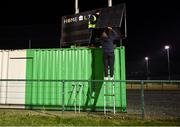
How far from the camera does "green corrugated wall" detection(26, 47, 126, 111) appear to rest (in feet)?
37.8

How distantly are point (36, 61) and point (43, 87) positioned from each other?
1.17m

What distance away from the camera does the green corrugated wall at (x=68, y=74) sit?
11508 mm

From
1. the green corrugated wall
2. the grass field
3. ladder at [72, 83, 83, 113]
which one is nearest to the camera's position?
the grass field

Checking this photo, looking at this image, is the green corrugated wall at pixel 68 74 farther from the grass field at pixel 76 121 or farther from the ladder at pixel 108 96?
the grass field at pixel 76 121

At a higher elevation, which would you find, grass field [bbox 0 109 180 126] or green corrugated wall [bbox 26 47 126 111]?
green corrugated wall [bbox 26 47 126 111]

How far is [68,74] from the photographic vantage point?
11.9m

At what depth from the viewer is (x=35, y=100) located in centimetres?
1191

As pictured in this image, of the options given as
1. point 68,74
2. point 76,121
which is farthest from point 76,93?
point 76,121

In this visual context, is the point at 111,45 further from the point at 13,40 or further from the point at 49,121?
the point at 13,40

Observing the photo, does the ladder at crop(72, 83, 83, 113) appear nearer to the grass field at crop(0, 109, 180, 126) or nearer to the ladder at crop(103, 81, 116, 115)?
the ladder at crop(103, 81, 116, 115)

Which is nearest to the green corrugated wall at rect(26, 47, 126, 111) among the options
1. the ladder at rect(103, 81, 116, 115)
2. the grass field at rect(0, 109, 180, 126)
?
the ladder at rect(103, 81, 116, 115)

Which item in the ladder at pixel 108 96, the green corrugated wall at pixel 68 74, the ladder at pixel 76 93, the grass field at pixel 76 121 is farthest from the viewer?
the ladder at pixel 76 93

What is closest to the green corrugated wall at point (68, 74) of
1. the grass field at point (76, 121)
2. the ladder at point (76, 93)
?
the ladder at point (76, 93)

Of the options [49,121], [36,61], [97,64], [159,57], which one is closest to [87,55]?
[97,64]
